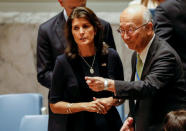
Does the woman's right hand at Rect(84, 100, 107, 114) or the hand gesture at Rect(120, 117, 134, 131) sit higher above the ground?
the woman's right hand at Rect(84, 100, 107, 114)

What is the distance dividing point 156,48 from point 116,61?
45cm

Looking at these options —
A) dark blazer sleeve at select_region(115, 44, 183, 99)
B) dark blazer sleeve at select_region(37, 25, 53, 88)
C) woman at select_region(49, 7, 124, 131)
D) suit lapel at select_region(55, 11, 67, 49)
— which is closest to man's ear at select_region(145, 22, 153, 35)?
dark blazer sleeve at select_region(115, 44, 183, 99)

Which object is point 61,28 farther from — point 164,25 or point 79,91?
point 164,25

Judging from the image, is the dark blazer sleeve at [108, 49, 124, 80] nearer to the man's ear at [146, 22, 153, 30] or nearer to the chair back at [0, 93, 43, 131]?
the man's ear at [146, 22, 153, 30]

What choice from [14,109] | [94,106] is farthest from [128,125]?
[14,109]

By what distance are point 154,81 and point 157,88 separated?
0.13 ft

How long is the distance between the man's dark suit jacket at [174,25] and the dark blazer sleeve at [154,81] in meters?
0.41

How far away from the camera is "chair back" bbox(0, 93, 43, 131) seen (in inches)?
131

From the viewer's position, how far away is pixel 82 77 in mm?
2301

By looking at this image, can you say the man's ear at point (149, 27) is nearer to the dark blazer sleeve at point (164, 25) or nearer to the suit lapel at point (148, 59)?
the suit lapel at point (148, 59)

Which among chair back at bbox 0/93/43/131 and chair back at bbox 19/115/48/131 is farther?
chair back at bbox 0/93/43/131

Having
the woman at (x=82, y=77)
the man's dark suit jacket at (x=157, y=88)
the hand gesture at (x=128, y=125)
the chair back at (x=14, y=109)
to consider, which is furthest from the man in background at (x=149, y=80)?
the chair back at (x=14, y=109)

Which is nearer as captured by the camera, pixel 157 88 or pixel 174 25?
pixel 157 88

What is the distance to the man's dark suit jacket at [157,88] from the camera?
1882 millimetres
